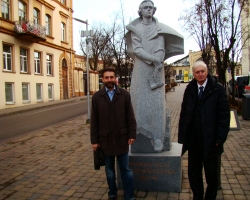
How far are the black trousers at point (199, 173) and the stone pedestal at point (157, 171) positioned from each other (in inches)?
16.3

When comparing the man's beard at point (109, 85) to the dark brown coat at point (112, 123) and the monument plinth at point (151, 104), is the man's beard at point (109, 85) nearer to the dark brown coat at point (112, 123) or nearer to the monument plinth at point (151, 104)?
the dark brown coat at point (112, 123)

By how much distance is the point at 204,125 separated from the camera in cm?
335

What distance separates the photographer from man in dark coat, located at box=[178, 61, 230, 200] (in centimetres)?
331

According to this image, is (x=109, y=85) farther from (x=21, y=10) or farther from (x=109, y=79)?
(x=21, y=10)

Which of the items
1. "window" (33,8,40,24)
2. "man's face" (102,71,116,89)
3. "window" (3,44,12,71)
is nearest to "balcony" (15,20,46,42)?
"window" (3,44,12,71)

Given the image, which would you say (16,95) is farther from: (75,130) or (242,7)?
(242,7)

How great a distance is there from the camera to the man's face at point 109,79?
3629 millimetres

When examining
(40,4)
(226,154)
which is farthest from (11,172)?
Result: (40,4)

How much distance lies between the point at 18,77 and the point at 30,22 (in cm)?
487

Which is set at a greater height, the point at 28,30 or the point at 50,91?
the point at 28,30

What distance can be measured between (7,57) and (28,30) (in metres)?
2.80

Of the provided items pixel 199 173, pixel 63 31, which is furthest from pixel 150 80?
pixel 63 31

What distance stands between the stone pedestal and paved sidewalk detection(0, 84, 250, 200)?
109 millimetres

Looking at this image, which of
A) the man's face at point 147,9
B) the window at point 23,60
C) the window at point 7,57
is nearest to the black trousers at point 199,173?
the man's face at point 147,9
